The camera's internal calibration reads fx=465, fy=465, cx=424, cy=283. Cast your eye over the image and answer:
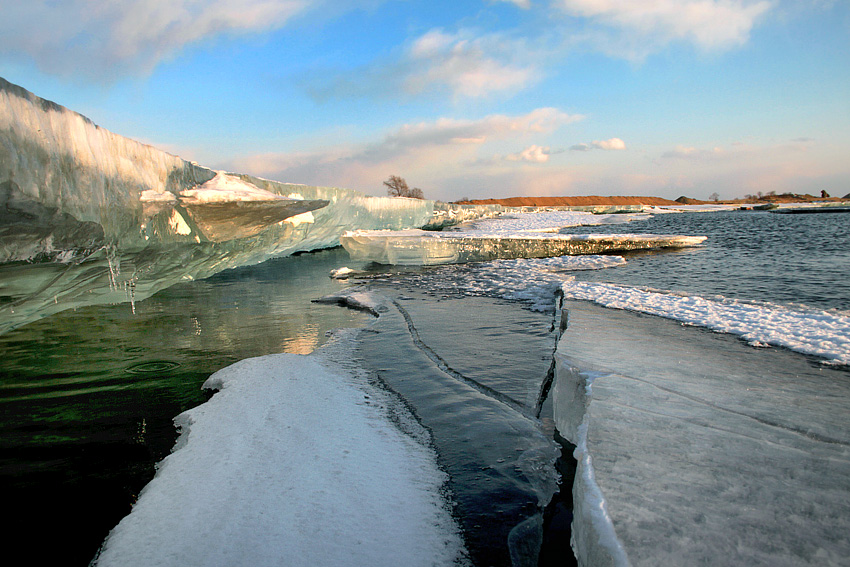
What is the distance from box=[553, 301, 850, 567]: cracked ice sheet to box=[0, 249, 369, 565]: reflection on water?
1893 mm

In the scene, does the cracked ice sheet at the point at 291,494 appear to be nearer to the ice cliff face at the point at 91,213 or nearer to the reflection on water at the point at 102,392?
the reflection on water at the point at 102,392

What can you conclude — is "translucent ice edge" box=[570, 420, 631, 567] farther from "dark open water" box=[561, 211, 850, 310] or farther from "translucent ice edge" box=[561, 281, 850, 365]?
"dark open water" box=[561, 211, 850, 310]

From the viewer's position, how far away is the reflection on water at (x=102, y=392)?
6.59 feet

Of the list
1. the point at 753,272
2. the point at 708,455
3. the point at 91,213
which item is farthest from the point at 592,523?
the point at 753,272

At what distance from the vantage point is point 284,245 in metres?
10.6

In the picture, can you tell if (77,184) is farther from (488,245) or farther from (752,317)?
(488,245)

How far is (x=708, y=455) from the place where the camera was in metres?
1.65

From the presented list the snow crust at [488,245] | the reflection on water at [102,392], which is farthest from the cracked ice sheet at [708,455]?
the snow crust at [488,245]

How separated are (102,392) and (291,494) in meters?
2.32

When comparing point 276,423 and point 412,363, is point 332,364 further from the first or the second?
point 276,423

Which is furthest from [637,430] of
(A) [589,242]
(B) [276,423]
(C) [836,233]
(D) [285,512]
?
(C) [836,233]

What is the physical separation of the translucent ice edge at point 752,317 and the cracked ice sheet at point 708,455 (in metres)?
0.50

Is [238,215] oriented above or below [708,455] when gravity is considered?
above

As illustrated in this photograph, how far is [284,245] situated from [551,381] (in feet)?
28.1
